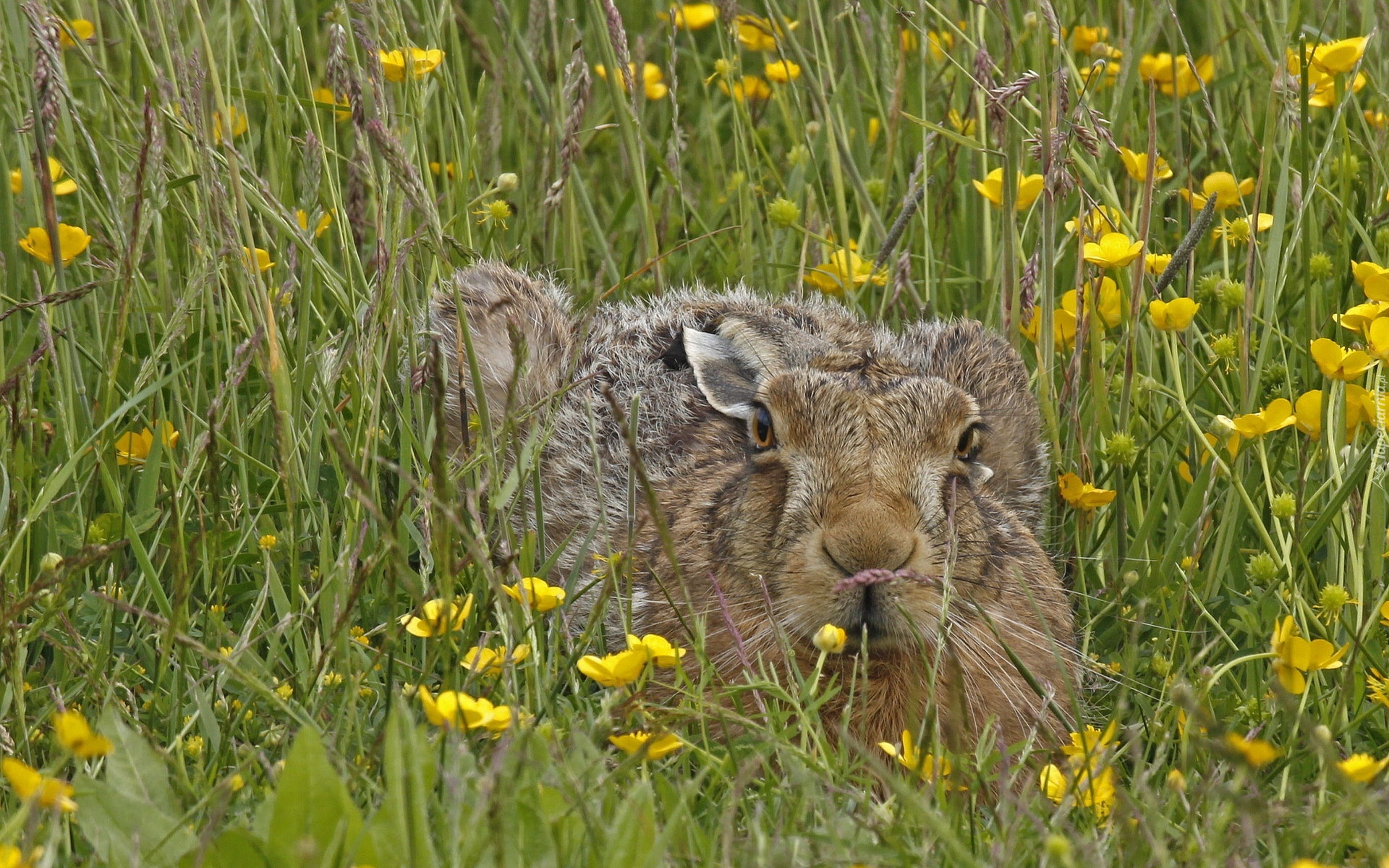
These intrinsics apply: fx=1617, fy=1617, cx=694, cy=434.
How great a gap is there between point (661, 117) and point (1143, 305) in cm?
261

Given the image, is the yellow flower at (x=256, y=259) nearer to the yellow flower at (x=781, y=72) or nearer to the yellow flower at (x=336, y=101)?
the yellow flower at (x=336, y=101)

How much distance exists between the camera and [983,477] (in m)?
4.20

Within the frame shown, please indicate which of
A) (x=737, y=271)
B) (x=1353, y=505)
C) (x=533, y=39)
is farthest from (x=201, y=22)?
(x=1353, y=505)

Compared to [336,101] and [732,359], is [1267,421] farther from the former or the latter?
[336,101]

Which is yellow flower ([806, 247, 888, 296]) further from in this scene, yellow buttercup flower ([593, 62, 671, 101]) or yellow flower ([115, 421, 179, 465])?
yellow flower ([115, 421, 179, 465])

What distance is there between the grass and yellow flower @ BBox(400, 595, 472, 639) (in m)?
0.07

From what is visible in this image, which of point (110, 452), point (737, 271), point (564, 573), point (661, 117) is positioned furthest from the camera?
point (661, 117)

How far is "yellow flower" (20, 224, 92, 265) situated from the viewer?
164 inches

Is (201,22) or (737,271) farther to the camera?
(737,271)

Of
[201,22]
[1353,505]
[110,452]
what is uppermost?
[201,22]

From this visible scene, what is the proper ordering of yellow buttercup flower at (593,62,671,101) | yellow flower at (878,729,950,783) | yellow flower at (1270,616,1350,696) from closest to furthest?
yellow flower at (878,729,950,783) < yellow flower at (1270,616,1350,696) < yellow buttercup flower at (593,62,671,101)

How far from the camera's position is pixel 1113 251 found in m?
4.12

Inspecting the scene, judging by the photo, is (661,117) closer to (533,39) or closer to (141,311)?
(533,39)

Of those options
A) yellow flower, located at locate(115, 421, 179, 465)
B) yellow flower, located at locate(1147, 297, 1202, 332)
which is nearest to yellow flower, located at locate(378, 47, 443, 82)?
yellow flower, located at locate(115, 421, 179, 465)
